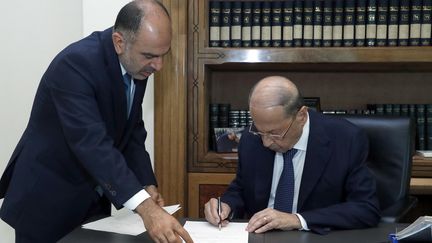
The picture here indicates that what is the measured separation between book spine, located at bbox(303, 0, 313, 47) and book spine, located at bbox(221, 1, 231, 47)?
17.1 inches

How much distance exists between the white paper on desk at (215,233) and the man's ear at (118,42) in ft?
2.08

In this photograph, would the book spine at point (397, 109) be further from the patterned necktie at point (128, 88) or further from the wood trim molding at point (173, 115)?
the patterned necktie at point (128, 88)

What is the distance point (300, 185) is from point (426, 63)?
4.42ft

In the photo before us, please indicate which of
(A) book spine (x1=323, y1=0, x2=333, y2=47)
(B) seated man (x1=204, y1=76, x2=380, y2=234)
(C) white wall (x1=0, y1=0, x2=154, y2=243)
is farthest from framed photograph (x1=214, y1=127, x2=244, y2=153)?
(B) seated man (x1=204, y1=76, x2=380, y2=234)

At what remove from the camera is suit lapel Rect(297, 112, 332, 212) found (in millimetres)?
1865

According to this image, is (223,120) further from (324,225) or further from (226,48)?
(324,225)

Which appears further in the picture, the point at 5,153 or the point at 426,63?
the point at 426,63

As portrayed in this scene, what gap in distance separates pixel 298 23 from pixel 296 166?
46.3 inches

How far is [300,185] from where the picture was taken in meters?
1.88

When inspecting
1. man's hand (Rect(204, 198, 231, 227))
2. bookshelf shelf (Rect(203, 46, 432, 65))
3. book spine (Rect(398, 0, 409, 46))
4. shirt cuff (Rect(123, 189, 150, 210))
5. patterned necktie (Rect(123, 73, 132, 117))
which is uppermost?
book spine (Rect(398, 0, 409, 46))

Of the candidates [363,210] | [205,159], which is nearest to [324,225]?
[363,210]

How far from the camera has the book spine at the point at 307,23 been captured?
2807 mm

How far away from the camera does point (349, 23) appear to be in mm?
2781

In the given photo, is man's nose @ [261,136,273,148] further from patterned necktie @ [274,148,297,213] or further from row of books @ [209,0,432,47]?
row of books @ [209,0,432,47]
